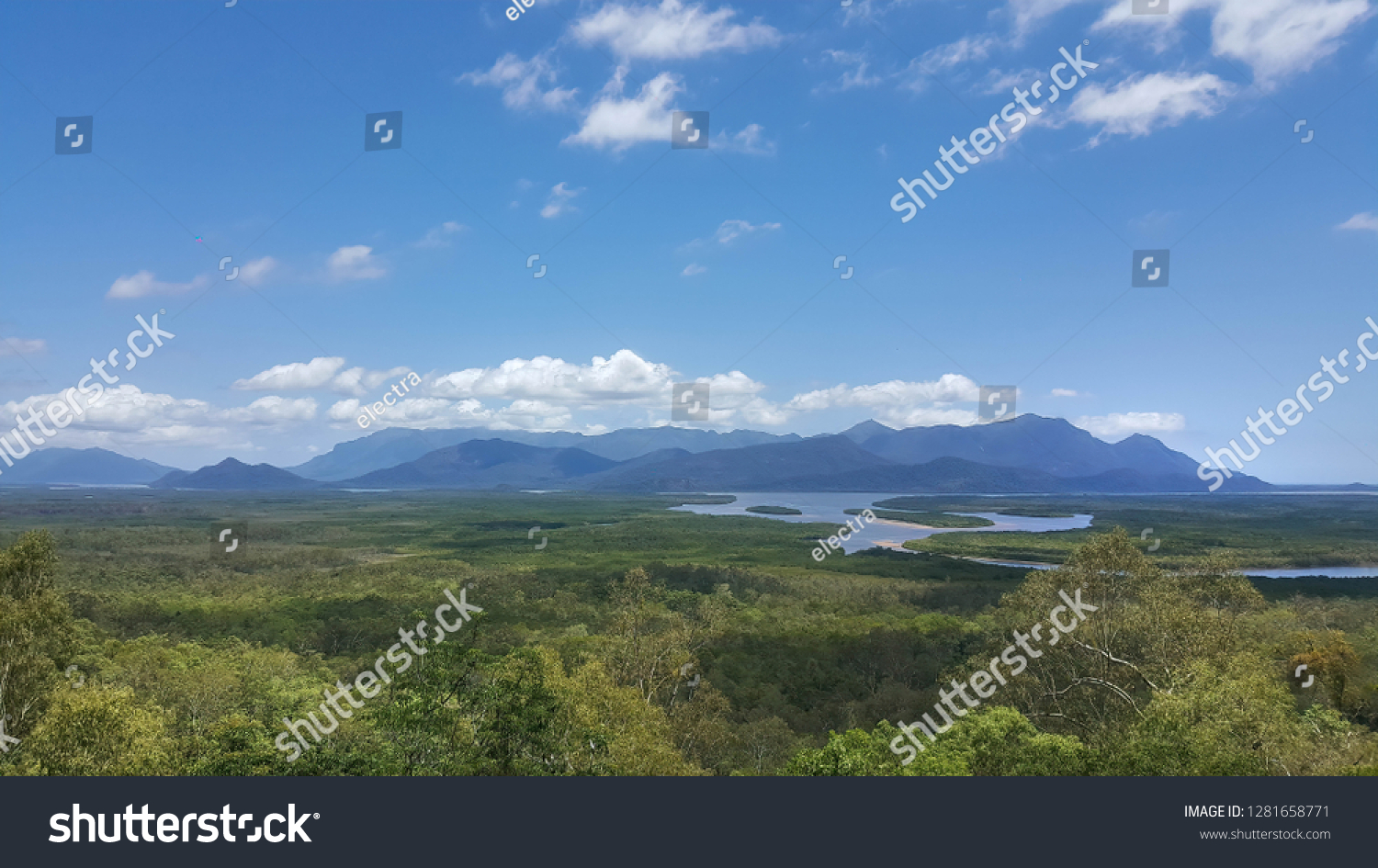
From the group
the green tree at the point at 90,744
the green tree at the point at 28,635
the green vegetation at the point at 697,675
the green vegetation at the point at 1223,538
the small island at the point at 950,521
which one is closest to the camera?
the green tree at the point at 90,744

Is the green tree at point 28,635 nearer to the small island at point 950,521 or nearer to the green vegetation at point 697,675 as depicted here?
the green vegetation at point 697,675

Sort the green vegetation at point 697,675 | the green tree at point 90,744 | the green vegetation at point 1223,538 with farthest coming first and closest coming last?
the green vegetation at point 1223,538, the green vegetation at point 697,675, the green tree at point 90,744

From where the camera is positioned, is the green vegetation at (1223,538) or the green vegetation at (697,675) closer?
the green vegetation at (697,675)

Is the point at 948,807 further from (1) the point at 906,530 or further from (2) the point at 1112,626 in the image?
(1) the point at 906,530

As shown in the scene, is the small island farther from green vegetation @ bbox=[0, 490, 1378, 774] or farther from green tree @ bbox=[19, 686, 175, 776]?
green tree @ bbox=[19, 686, 175, 776]

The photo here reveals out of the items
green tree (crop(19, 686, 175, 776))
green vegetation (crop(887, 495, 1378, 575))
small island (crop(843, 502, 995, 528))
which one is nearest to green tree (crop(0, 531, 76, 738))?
green tree (crop(19, 686, 175, 776))

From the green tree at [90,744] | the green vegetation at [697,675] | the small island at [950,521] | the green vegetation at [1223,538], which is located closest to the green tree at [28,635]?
the green vegetation at [697,675]

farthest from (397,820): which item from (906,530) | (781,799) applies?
(906,530)

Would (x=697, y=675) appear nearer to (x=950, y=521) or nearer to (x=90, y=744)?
(x=90, y=744)
